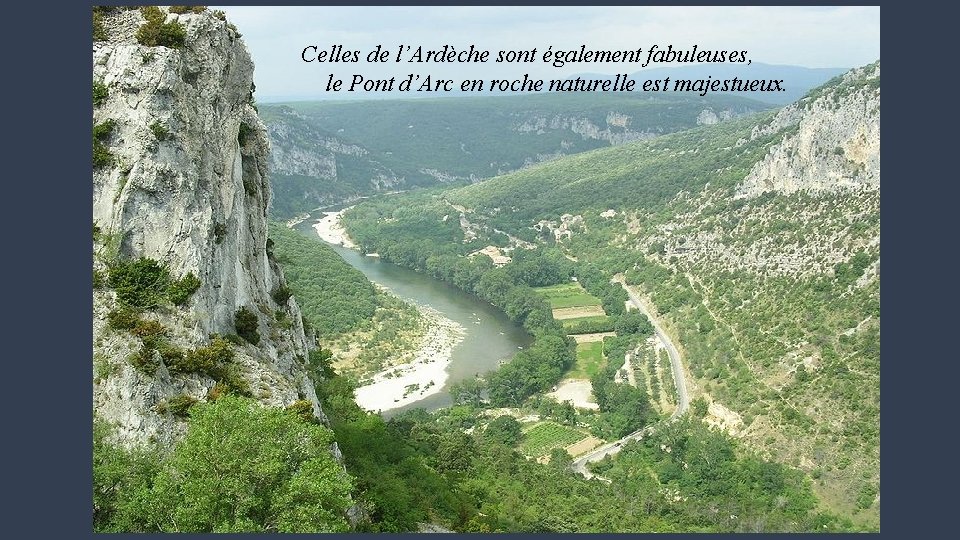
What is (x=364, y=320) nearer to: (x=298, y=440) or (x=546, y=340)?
(x=546, y=340)

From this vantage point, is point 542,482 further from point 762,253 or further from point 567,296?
point 567,296

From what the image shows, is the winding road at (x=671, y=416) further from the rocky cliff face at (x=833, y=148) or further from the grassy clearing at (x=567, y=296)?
the rocky cliff face at (x=833, y=148)

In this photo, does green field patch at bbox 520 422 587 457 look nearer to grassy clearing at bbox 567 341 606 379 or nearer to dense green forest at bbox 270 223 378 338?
grassy clearing at bbox 567 341 606 379

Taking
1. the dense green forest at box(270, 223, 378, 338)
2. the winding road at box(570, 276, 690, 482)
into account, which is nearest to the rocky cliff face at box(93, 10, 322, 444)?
the winding road at box(570, 276, 690, 482)

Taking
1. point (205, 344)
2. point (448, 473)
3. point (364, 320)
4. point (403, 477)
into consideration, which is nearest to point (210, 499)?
point (205, 344)

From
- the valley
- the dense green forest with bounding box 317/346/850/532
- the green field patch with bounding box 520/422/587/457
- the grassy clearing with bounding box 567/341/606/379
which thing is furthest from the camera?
the grassy clearing with bounding box 567/341/606/379

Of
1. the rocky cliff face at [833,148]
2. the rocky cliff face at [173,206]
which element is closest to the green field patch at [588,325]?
the rocky cliff face at [833,148]
